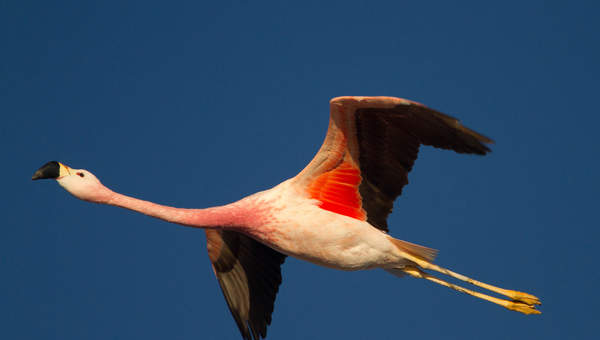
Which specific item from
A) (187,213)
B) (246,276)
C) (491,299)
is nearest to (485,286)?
(491,299)

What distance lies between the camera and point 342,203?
10227mm

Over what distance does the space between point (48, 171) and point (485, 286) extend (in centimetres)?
573

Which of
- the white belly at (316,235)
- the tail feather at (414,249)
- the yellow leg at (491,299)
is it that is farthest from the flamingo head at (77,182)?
the yellow leg at (491,299)

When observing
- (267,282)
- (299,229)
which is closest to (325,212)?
(299,229)

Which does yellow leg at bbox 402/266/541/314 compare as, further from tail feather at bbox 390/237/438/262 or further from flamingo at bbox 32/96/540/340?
tail feather at bbox 390/237/438/262

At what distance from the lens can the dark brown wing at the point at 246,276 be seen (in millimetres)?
11430

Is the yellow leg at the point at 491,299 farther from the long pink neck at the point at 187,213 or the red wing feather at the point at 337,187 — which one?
the long pink neck at the point at 187,213

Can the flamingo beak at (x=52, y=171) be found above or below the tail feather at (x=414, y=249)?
above

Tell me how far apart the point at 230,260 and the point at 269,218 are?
201cm

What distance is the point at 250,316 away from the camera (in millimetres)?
11430

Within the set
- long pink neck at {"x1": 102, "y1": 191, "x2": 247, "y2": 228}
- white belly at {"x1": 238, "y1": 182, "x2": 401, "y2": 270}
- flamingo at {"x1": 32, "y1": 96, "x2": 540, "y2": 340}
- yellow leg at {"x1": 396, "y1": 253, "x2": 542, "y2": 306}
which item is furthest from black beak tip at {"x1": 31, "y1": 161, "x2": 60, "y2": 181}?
yellow leg at {"x1": 396, "y1": 253, "x2": 542, "y2": 306}

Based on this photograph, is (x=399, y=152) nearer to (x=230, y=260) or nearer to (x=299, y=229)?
(x=299, y=229)

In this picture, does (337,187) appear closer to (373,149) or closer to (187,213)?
(373,149)

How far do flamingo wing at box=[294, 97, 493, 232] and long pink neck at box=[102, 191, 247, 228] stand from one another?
3.03ft
